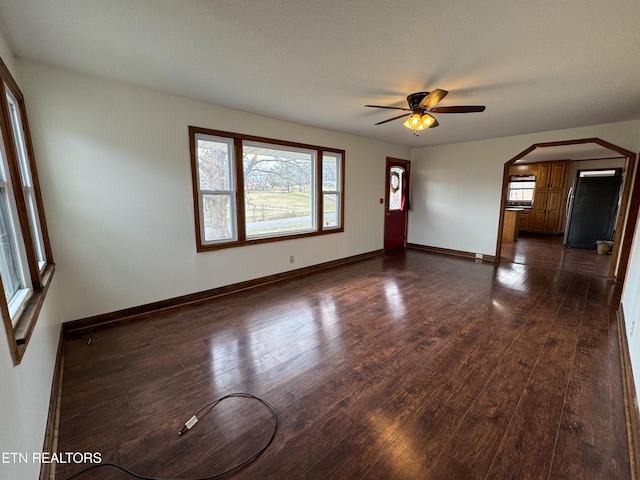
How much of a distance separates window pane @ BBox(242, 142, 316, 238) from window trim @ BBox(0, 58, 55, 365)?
207 centimetres

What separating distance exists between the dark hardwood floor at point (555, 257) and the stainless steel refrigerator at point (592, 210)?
13.8 inches

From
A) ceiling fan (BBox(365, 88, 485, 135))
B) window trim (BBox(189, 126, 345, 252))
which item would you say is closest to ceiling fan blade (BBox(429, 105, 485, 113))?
ceiling fan (BBox(365, 88, 485, 135))

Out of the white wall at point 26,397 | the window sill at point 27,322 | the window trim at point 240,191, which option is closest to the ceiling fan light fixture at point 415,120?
the window trim at point 240,191

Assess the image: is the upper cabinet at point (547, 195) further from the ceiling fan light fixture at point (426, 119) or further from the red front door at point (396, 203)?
the ceiling fan light fixture at point (426, 119)

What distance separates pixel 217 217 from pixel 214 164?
69 cm

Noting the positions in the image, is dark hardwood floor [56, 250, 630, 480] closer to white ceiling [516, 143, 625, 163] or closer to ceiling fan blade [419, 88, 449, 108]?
ceiling fan blade [419, 88, 449, 108]

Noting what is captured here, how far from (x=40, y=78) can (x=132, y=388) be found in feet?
9.02

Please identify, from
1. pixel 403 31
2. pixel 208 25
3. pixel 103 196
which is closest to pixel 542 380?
pixel 403 31

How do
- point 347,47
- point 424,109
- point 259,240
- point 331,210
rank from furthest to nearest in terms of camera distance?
1. point 331,210
2. point 259,240
3. point 424,109
4. point 347,47

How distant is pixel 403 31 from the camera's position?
186cm

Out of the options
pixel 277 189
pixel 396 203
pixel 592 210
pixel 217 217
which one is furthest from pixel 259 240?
pixel 592 210

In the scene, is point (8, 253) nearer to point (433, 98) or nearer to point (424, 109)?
point (433, 98)

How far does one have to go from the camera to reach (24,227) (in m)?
1.89

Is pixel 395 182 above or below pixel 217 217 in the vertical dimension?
above
